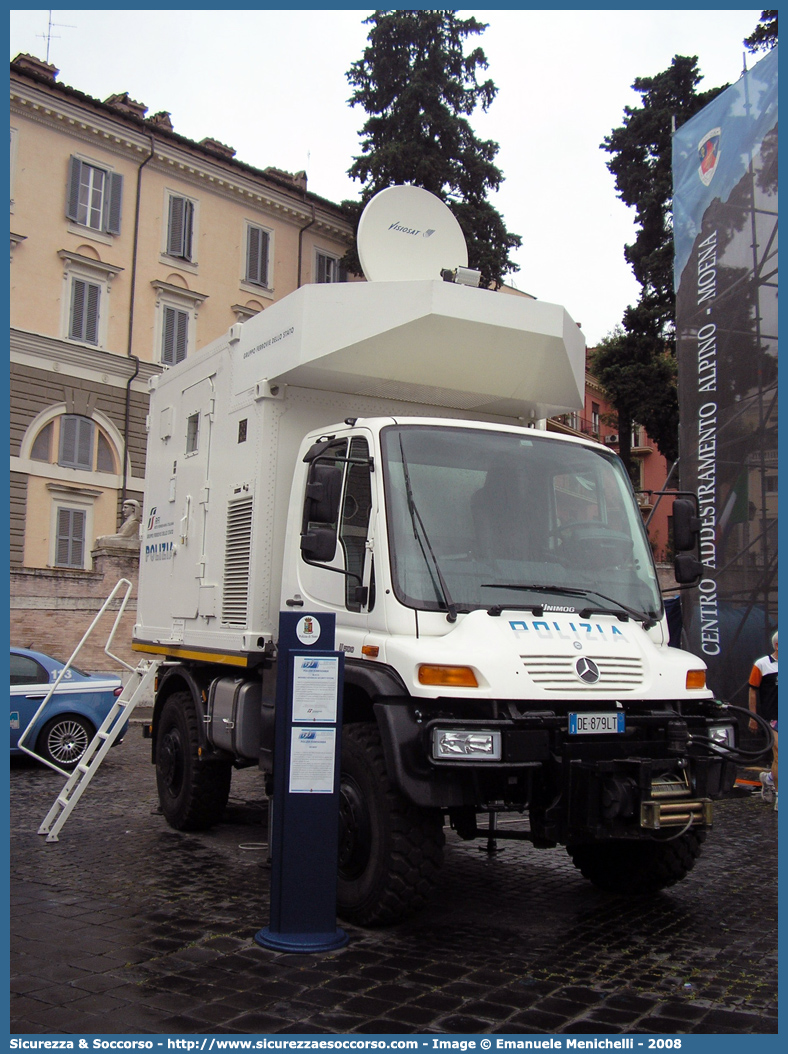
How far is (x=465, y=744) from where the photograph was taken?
4.71 metres

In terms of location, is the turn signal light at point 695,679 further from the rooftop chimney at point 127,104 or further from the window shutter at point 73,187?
the rooftop chimney at point 127,104

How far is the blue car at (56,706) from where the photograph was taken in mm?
11992

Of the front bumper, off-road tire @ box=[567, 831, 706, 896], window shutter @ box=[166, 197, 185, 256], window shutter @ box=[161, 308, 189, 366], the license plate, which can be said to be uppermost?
window shutter @ box=[166, 197, 185, 256]

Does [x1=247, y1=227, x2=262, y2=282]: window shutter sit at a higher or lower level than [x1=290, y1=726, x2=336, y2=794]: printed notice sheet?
higher

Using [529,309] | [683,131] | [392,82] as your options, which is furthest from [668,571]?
[529,309]

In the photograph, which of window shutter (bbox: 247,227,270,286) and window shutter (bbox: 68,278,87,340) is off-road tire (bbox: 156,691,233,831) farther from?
window shutter (bbox: 247,227,270,286)

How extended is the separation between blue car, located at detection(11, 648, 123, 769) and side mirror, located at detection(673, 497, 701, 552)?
26.1 feet

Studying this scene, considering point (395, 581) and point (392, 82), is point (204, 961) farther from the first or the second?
point (392, 82)

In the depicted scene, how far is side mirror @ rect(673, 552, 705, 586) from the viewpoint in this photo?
622 centimetres

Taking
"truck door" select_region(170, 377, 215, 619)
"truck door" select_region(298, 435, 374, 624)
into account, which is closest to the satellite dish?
"truck door" select_region(170, 377, 215, 619)

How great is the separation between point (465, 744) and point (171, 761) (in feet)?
13.4

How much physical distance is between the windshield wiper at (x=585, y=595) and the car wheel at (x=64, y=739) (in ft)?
27.2

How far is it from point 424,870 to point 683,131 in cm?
1401

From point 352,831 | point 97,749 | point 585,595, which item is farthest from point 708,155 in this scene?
point 352,831
